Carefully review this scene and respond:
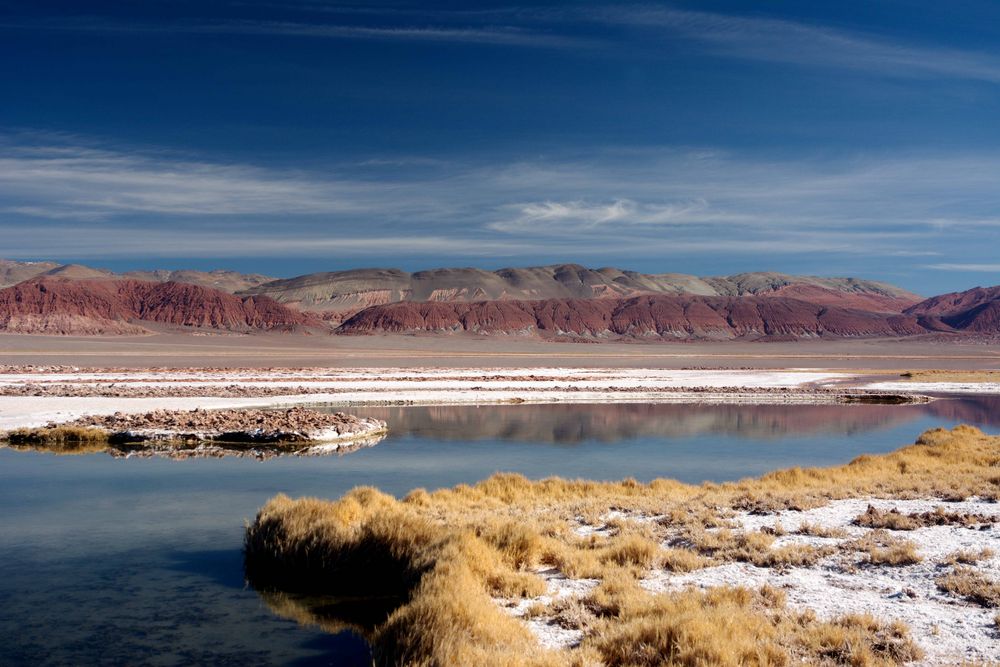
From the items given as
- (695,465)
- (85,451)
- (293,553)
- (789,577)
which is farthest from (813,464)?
(85,451)

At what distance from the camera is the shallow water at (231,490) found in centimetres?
744

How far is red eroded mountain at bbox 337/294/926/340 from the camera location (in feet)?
591

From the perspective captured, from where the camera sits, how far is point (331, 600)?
8.77m

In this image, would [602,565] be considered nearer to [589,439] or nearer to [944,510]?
[944,510]

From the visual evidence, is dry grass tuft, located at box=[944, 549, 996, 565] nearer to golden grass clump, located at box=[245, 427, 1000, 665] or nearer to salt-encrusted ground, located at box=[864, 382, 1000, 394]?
golden grass clump, located at box=[245, 427, 1000, 665]

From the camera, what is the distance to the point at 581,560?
8492mm

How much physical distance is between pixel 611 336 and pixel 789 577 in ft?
579

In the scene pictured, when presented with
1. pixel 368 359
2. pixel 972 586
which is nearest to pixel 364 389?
pixel 972 586

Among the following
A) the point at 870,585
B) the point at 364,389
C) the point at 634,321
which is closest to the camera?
the point at 870,585

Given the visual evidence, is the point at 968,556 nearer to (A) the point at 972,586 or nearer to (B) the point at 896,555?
(B) the point at 896,555

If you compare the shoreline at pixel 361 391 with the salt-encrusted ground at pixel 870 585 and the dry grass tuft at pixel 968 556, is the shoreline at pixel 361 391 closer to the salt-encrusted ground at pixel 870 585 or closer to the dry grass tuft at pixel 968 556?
the salt-encrusted ground at pixel 870 585

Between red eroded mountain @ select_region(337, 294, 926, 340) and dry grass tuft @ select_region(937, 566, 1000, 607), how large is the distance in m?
166

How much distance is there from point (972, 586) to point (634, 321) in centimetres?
18515

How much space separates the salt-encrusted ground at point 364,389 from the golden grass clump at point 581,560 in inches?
612
